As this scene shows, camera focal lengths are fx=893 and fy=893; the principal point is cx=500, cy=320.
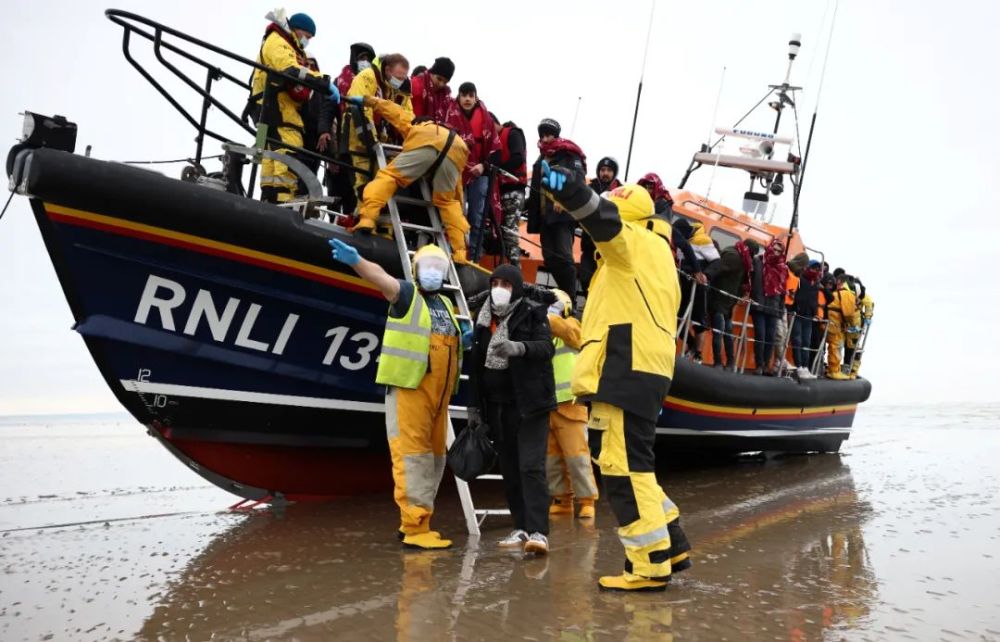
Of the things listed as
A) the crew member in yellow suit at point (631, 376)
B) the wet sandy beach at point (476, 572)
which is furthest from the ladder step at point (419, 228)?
the crew member in yellow suit at point (631, 376)

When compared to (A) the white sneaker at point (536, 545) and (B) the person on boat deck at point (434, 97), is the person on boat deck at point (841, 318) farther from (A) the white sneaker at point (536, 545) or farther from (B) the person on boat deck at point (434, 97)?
(A) the white sneaker at point (536, 545)

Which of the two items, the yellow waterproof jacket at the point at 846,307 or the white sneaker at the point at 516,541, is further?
the yellow waterproof jacket at the point at 846,307

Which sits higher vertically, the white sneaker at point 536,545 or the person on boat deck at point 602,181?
the person on boat deck at point 602,181

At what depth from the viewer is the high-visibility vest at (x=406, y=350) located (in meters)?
3.97

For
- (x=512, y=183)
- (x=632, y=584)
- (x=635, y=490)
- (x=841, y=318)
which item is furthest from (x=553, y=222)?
(x=841, y=318)

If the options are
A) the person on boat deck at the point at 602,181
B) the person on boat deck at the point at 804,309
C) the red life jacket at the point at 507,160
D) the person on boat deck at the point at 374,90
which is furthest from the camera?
the person on boat deck at the point at 804,309

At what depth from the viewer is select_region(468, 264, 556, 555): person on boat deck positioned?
4.05 meters

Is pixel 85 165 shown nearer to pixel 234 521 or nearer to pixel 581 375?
pixel 234 521

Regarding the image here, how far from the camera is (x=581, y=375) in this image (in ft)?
11.2

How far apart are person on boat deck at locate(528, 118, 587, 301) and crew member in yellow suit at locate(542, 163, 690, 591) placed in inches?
97.9

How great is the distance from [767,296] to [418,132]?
4.55m

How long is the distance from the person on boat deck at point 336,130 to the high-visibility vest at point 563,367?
1514 millimetres

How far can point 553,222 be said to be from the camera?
598 cm

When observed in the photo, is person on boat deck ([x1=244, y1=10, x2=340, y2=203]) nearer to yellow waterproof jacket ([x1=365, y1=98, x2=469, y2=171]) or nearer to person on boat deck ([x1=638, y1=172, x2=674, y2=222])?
yellow waterproof jacket ([x1=365, y1=98, x2=469, y2=171])
